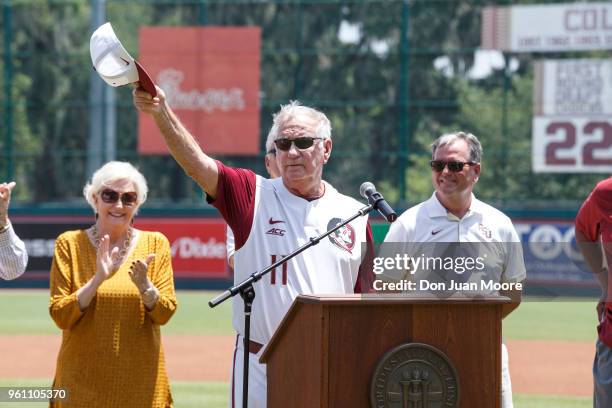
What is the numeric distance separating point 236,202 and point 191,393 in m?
6.08

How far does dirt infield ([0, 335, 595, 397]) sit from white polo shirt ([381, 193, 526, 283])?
5.81m

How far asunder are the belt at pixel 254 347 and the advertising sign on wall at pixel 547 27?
80.2 ft

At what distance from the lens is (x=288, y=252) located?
522 cm

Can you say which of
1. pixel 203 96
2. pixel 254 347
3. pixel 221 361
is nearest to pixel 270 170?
pixel 254 347

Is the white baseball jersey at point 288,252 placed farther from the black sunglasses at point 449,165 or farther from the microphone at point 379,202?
the black sunglasses at point 449,165

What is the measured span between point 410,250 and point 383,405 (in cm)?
147

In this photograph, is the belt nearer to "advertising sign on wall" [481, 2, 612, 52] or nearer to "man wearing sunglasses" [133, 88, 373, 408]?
"man wearing sunglasses" [133, 88, 373, 408]

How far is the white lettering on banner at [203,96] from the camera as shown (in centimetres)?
2794

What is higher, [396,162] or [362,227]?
[396,162]

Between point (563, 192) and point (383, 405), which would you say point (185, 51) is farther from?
point (383, 405)

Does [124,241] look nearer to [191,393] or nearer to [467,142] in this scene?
[467,142]

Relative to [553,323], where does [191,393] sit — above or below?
below

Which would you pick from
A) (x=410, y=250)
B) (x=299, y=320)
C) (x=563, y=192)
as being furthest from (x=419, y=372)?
(x=563, y=192)

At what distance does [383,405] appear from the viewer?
4082 millimetres
